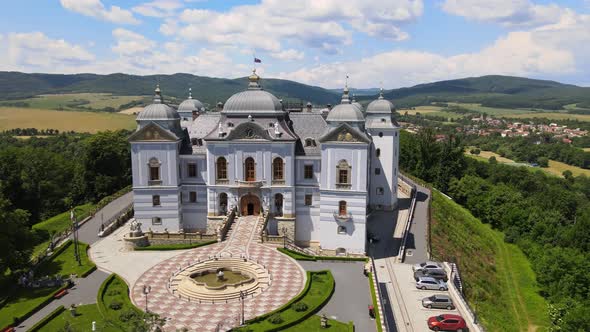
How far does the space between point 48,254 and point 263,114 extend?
24.3m

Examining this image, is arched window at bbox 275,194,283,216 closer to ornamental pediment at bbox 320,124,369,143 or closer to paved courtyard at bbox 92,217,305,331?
paved courtyard at bbox 92,217,305,331

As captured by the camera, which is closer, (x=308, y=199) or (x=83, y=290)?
(x=83, y=290)

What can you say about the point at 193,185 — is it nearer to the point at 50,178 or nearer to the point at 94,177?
the point at 94,177

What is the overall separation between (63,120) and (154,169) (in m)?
124

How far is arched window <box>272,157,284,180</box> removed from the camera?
2007 inches

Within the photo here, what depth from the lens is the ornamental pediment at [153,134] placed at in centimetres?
5047

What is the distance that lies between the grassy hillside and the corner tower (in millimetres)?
7247

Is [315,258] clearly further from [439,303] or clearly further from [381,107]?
[381,107]

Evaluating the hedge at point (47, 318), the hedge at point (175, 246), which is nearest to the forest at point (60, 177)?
the hedge at point (175, 246)

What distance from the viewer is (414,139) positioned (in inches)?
3767

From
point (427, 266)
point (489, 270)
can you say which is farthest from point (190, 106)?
point (489, 270)

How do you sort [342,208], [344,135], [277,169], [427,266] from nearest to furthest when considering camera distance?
[427,266], [344,135], [342,208], [277,169]

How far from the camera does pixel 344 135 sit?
48.4m

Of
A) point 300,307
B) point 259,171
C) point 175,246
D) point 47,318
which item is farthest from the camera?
point 259,171
